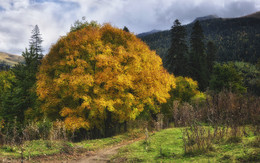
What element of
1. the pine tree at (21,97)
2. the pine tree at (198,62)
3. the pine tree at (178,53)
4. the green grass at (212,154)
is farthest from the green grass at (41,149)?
the pine tree at (198,62)

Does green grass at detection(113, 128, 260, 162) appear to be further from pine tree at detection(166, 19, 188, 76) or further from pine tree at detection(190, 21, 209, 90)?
pine tree at detection(190, 21, 209, 90)

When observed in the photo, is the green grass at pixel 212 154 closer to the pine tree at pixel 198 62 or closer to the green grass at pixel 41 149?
the green grass at pixel 41 149

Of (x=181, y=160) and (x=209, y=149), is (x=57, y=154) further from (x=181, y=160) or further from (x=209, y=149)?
(x=209, y=149)

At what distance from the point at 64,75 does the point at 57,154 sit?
22.0 ft

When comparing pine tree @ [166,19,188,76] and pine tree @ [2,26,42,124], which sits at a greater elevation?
pine tree @ [166,19,188,76]

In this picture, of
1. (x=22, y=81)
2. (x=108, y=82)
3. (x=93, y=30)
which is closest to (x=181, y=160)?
(x=108, y=82)

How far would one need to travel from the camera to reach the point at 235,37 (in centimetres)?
19175

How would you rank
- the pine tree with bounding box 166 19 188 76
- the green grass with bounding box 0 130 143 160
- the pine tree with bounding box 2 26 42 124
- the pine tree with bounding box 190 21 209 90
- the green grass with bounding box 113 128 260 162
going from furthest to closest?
the pine tree with bounding box 190 21 209 90, the pine tree with bounding box 166 19 188 76, the pine tree with bounding box 2 26 42 124, the green grass with bounding box 0 130 143 160, the green grass with bounding box 113 128 260 162

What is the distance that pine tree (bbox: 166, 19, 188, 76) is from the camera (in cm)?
3644

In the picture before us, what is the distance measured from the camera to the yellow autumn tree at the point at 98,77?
48.8 feet

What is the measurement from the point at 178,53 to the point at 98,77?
992 inches

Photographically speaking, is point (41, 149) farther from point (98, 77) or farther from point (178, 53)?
point (178, 53)

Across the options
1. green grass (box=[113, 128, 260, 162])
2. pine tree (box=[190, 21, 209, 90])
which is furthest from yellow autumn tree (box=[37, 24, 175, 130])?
pine tree (box=[190, 21, 209, 90])

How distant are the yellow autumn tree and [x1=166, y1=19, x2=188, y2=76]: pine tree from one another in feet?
62.9
